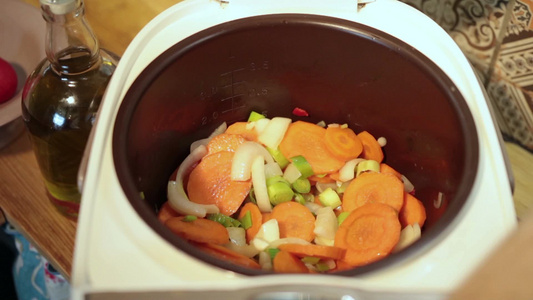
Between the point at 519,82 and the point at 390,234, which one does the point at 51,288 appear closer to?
the point at 390,234

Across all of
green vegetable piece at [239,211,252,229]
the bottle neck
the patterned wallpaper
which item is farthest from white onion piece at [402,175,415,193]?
the bottle neck

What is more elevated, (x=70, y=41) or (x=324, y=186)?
(x=70, y=41)

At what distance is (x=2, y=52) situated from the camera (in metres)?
1.05

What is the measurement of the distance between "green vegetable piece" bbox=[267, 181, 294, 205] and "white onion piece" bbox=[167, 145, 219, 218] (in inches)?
2.9

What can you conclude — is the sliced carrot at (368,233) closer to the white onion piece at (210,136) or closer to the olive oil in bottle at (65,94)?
the white onion piece at (210,136)

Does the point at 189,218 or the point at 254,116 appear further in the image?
the point at 254,116

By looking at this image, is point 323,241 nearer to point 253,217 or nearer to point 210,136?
point 253,217

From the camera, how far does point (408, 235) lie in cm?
69

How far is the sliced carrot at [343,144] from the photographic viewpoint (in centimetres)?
76

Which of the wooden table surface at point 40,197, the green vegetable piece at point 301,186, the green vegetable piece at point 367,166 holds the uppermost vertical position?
the green vegetable piece at point 367,166

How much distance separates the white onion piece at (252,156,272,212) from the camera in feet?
2.44

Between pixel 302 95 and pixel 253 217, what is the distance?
0.19m

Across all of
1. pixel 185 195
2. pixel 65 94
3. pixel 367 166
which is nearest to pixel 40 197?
pixel 65 94

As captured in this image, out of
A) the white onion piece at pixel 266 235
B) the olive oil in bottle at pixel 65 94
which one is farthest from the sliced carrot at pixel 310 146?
the olive oil in bottle at pixel 65 94
